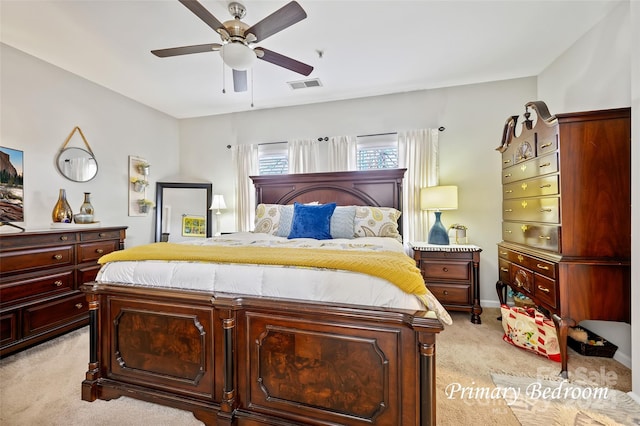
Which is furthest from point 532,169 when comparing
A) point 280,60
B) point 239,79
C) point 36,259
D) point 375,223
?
point 36,259

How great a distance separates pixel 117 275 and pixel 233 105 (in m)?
3.18

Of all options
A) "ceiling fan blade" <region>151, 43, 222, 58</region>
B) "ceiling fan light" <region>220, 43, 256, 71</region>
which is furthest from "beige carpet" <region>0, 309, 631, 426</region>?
"ceiling fan blade" <region>151, 43, 222, 58</region>

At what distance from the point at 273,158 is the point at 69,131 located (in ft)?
8.10

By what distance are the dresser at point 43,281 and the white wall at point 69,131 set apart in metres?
0.45

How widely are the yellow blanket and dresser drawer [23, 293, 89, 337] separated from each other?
54.5 inches

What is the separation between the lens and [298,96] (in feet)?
12.6

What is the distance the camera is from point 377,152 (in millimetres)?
3830

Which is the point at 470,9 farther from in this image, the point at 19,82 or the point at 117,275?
the point at 19,82

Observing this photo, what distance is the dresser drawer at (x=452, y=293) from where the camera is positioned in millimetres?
2949

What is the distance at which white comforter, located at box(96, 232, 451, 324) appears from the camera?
1321 millimetres

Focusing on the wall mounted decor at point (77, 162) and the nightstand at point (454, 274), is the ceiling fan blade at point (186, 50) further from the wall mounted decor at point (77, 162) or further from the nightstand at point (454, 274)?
the nightstand at point (454, 274)

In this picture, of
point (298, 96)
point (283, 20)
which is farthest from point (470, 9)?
point (298, 96)

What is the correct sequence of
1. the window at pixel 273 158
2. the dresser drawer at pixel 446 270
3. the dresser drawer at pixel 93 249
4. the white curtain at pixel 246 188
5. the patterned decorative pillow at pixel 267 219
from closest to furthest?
1. the dresser drawer at pixel 93 249
2. the dresser drawer at pixel 446 270
3. the patterned decorative pillow at pixel 267 219
4. the window at pixel 273 158
5. the white curtain at pixel 246 188

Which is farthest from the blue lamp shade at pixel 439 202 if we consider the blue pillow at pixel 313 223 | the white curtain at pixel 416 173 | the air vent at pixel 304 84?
the air vent at pixel 304 84
